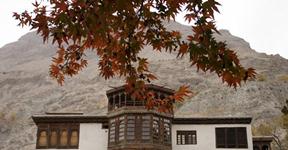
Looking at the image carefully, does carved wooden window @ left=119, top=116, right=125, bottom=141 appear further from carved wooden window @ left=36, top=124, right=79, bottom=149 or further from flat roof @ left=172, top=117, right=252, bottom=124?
flat roof @ left=172, top=117, right=252, bottom=124

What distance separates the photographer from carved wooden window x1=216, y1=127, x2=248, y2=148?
39500mm

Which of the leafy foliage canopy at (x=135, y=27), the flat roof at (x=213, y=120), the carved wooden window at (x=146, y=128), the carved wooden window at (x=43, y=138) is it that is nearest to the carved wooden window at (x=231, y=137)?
the flat roof at (x=213, y=120)

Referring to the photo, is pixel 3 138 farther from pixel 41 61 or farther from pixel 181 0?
pixel 181 0

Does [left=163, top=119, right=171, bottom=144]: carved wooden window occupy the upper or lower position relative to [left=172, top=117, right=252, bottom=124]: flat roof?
lower

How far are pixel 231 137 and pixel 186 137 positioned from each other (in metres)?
4.00

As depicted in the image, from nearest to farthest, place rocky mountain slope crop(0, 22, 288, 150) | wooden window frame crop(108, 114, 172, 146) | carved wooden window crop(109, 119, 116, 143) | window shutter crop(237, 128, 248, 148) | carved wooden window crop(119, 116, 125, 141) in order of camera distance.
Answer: wooden window frame crop(108, 114, 172, 146) < carved wooden window crop(119, 116, 125, 141) < carved wooden window crop(109, 119, 116, 143) < window shutter crop(237, 128, 248, 148) < rocky mountain slope crop(0, 22, 288, 150)

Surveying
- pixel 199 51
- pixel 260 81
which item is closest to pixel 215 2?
pixel 199 51

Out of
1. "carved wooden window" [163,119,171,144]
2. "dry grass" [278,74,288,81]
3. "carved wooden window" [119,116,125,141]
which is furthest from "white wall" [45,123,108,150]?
"dry grass" [278,74,288,81]

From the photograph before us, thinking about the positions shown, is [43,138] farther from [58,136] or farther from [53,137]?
[58,136]

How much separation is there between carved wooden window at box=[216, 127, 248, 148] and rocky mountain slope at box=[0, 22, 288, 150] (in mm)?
44071

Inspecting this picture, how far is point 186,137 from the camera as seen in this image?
39.8m

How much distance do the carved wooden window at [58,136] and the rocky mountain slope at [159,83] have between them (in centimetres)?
4737

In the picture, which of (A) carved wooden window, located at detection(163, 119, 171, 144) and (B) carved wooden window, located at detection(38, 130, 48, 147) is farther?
(B) carved wooden window, located at detection(38, 130, 48, 147)

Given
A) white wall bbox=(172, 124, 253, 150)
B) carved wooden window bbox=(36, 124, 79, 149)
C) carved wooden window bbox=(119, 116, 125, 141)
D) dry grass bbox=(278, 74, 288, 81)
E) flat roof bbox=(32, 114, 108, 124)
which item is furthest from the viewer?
dry grass bbox=(278, 74, 288, 81)
